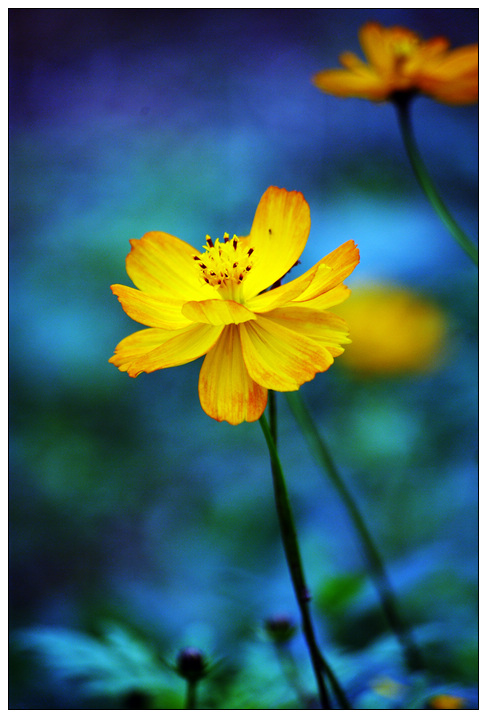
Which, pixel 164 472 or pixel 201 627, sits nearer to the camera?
pixel 201 627

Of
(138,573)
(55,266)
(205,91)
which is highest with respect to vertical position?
(205,91)

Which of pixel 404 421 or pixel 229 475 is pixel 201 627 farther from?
pixel 404 421

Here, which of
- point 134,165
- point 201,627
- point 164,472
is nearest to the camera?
point 201,627

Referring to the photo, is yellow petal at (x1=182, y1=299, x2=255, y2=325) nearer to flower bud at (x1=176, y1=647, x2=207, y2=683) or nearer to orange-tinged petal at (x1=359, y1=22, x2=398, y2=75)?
flower bud at (x1=176, y1=647, x2=207, y2=683)

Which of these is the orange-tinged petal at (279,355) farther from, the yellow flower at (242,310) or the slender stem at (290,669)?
the slender stem at (290,669)

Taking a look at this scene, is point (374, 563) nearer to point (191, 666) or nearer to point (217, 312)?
point (191, 666)

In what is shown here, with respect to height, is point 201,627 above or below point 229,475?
below

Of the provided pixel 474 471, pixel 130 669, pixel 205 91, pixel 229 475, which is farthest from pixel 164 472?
pixel 205 91

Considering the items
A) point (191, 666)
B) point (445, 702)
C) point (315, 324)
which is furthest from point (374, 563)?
point (315, 324)

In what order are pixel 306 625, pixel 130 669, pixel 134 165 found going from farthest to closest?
pixel 134 165
pixel 130 669
pixel 306 625
